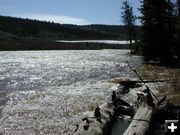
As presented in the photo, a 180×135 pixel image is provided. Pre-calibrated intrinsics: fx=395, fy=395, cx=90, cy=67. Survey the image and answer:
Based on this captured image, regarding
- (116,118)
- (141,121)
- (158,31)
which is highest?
(158,31)

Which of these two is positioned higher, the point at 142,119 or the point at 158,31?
the point at 158,31

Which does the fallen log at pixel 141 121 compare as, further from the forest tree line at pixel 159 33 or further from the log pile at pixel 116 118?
the forest tree line at pixel 159 33

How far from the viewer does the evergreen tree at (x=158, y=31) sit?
5212 centimetres

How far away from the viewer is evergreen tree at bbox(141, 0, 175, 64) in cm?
5212

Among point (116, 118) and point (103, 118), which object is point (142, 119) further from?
point (116, 118)

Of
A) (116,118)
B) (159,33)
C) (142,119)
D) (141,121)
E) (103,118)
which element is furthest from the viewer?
(159,33)

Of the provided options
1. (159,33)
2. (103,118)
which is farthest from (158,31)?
(103,118)

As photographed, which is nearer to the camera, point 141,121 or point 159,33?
point 141,121

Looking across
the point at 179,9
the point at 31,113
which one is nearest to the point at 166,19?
the point at 179,9

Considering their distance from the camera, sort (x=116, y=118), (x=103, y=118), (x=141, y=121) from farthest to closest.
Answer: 1. (x=116, y=118)
2. (x=103, y=118)
3. (x=141, y=121)

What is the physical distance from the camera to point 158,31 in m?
53.1

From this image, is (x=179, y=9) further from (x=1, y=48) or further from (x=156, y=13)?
(x=1, y=48)

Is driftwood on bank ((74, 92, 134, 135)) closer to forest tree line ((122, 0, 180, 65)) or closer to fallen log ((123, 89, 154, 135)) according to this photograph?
fallen log ((123, 89, 154, 135))

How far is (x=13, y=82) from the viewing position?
36.8 m
